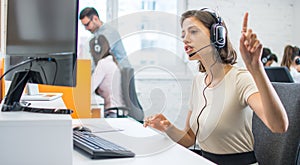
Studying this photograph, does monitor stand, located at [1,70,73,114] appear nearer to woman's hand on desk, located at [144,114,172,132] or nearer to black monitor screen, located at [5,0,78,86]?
black monitor screen, located at [5,0,78,86]

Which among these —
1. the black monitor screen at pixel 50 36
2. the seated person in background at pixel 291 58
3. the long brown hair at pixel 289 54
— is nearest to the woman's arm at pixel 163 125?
the black monitor screen at pixel 50 36

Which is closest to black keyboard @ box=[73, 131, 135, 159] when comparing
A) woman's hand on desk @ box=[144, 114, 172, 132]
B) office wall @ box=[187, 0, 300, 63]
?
woman's hand on desk @ box=[144, 114, 172, 132]

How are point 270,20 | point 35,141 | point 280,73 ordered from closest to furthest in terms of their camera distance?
1. point 35,141
2. point 280,73
3. point 270,20

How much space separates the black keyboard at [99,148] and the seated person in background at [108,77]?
11 centimetres

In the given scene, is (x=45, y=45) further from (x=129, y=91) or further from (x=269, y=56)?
(x=269, y=56)

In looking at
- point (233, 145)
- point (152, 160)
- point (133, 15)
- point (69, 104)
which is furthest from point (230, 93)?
point (69, 104)

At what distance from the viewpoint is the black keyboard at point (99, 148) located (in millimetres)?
877

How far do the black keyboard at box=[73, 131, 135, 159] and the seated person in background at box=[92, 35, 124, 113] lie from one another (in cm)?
11

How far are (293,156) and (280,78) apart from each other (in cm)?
111

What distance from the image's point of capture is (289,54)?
4117 mm

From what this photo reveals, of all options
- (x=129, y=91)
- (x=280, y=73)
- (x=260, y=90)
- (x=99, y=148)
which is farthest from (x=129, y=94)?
(x=280, y=73)

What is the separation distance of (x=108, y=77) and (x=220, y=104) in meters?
0.47

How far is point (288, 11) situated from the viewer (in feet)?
14.6

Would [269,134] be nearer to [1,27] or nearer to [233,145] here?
[233,145]
